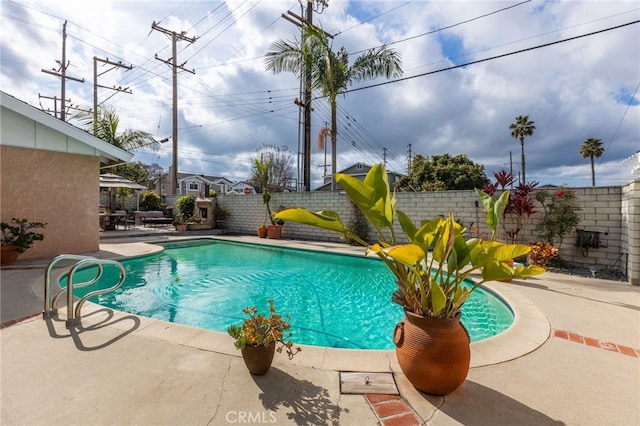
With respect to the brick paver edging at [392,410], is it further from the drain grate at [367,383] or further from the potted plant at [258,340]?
the potted plant at [258,340]

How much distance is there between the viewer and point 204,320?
4.52 metres

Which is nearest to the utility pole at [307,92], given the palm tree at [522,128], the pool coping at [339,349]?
the pool coping at [339,349]

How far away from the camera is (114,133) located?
16.2m

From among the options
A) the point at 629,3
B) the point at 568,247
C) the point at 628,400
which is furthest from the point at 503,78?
the point at 628,400

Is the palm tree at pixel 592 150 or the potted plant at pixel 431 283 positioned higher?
the palm tree at pixel 592 150

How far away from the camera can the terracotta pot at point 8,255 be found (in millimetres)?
6367

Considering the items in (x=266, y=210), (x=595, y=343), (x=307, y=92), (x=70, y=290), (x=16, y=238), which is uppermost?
(x=307, y=92)

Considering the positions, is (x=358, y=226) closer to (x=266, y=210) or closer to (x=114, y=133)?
(x=266, y=210)

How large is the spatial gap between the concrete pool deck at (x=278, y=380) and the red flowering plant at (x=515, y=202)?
13.8ft

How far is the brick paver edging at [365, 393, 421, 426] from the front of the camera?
186cm

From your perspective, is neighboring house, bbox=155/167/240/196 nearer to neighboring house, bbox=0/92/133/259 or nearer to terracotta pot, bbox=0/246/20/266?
neighboring house, bbox=0/92/133/259

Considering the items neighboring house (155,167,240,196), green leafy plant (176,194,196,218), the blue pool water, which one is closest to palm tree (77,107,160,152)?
green leafy plant (176,194,196,218)

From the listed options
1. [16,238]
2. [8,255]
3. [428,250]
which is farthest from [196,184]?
[428,250]

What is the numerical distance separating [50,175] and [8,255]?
2207 mm
